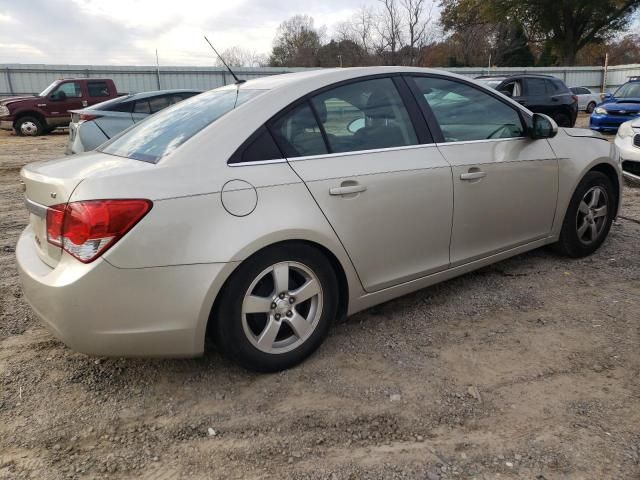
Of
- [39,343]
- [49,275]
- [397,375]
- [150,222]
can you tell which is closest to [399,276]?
[397,375]

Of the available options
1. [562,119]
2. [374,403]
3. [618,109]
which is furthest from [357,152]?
[618,109]

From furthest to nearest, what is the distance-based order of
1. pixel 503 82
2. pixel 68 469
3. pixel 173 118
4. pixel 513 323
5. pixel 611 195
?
pixel 503 82 → pixel 611 195 → pixel 513 323 → pixel 173 118 → pixel 68 469

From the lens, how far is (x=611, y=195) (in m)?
4.50

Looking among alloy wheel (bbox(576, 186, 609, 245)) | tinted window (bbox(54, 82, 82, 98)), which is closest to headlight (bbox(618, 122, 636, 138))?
alloy wheel (bbox(576, 186, 609, 245))

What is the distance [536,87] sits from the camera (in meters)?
13.4

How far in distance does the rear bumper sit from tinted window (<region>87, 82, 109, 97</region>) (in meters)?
16.9

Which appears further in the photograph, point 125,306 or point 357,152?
point 357,152

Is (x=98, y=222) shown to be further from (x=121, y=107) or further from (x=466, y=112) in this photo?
(x=121, y=107)

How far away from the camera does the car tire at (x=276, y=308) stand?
2.56m

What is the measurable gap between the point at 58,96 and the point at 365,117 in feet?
A: 55.4

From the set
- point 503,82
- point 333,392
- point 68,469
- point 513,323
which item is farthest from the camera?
point 503,82

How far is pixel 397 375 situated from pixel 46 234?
186 cm

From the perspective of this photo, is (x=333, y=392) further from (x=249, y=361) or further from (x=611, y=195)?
(x=611, y=195)

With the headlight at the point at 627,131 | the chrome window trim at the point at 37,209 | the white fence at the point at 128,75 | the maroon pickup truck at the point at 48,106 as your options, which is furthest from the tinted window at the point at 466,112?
the white fence at the point at 128,75
